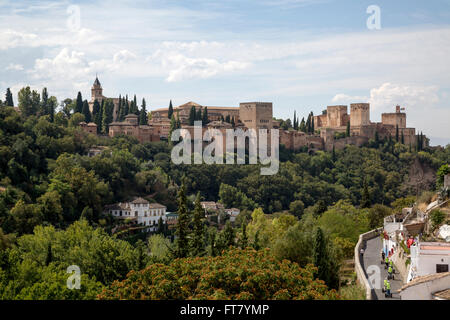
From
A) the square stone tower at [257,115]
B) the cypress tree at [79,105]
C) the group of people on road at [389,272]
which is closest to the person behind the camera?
the group of people on road at [389,272]

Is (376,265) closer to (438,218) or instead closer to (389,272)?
(389,272)

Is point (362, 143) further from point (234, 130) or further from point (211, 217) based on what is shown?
point (211, 217)

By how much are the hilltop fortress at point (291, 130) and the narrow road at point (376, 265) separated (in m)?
52.4

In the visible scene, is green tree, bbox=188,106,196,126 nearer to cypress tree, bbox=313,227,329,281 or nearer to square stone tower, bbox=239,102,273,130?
square stone tower, bbox=239,102,273,130

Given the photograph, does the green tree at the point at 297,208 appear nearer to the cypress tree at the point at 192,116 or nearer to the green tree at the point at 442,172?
the cypress tree at the point at 192,116

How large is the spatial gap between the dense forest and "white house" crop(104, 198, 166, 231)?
128 cm

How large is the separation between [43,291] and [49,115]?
54.2 metres

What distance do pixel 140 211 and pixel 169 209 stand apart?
6.27 meters

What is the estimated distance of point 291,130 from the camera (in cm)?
8819

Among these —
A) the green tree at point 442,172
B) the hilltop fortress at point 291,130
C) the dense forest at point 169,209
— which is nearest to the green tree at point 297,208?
the dense forest at point 169,209

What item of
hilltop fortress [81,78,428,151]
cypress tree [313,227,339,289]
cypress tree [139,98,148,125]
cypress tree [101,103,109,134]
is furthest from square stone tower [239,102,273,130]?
cypress tree [313,227,339,289]

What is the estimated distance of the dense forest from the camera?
18.6m

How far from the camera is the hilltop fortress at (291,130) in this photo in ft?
253
